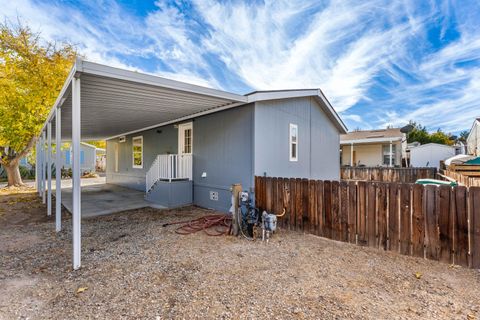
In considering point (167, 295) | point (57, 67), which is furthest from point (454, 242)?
point (57, 67)

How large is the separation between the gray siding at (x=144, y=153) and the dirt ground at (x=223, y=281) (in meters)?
5.43

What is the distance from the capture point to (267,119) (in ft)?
22.4

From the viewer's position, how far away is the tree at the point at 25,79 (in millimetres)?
10523

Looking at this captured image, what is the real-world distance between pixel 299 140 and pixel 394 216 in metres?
4.93

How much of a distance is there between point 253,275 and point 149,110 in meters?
5.45

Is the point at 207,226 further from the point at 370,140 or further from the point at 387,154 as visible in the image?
the point at 387,154

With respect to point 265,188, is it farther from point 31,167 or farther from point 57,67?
point 31,167

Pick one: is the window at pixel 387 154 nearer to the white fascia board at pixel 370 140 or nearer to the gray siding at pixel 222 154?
the white fascia board at pixel 370 140

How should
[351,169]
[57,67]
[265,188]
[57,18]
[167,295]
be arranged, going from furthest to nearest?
[351,169] < [57,67] < [57,18] < [265,188] < [167,295]

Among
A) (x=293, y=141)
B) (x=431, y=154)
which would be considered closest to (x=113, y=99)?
(x=293, y=141)

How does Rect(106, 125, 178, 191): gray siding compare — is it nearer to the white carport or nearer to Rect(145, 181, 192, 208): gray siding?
Rect(145, 181, 192, 208): gray siding

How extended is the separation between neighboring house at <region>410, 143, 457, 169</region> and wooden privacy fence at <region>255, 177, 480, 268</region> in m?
20.3

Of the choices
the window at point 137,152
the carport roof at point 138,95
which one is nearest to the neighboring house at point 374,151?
the carport roof at point 138,95

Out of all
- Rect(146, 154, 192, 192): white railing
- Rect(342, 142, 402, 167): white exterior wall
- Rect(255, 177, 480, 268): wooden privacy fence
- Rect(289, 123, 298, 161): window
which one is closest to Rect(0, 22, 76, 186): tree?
Rect(146, 154, 192, 192): white railing
